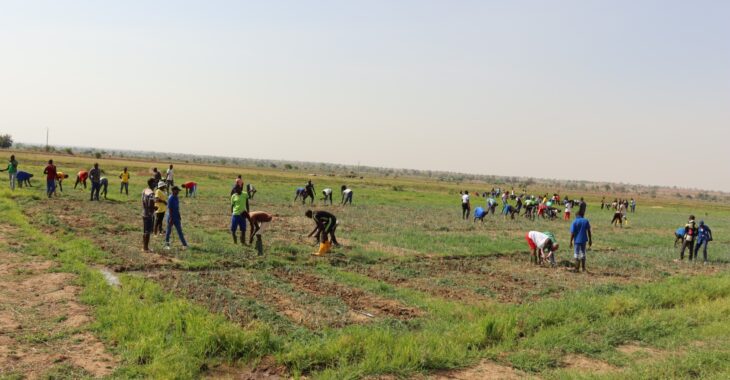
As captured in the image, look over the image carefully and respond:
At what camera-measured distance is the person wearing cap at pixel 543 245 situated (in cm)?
1592

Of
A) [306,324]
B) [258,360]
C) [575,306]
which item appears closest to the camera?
[258,360]

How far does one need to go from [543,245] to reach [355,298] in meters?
7.79

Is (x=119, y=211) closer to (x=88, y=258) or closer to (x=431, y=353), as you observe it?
(x=88, y=258)

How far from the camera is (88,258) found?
41.4 ft

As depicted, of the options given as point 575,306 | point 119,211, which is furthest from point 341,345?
point 119,211

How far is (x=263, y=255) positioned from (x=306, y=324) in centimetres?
606

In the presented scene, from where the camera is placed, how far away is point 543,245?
16.0 meters

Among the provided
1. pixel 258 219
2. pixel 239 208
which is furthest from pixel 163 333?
pixel 239 208

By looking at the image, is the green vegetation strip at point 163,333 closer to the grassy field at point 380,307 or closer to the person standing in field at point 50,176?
the grassy field at point 380,307

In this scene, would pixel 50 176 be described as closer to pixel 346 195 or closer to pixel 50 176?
pixel 50 176

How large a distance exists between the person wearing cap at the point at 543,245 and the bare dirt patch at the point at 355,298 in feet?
23.7

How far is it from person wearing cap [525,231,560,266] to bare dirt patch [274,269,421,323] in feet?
23.7

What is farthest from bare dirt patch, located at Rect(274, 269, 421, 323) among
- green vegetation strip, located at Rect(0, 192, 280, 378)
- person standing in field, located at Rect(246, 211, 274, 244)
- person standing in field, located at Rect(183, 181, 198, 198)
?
person standing in field, located at Rect(183, 181, 198, 198)

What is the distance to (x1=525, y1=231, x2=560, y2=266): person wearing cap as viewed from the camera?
15.9 meters
